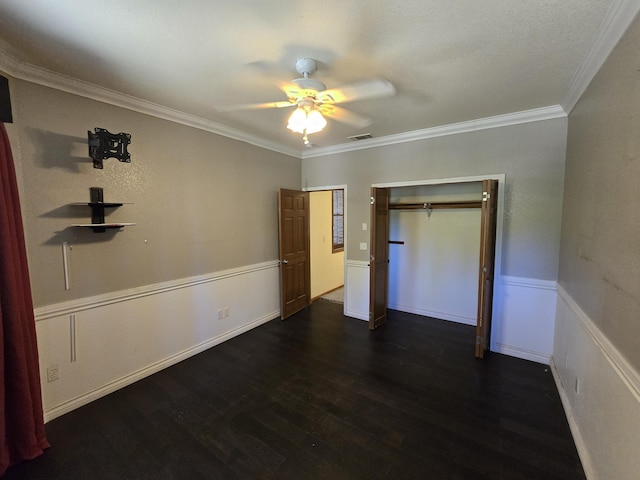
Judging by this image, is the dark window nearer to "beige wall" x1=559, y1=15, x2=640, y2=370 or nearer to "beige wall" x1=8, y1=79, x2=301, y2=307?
"beige wall" x1=8, y1=79, x2=301, y2=307

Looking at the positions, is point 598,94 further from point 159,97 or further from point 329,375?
point 159,97

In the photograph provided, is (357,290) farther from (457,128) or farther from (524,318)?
(457,128)

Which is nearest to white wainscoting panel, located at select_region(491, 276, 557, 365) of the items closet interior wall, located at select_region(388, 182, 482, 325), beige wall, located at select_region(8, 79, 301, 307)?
closet interior wall, located at select_region(388, 182, 482, 325)

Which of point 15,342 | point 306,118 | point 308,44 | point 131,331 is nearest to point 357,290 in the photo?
point 306,118

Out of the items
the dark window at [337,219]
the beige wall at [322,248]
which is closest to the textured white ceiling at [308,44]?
the beige wall at [322,248]

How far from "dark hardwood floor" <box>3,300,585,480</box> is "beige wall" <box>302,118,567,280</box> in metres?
1.16

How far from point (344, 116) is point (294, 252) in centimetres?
213

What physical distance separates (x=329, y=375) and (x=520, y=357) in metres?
2.12

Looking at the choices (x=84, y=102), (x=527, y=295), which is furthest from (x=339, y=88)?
(x=527, y=295)

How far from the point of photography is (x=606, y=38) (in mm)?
1505

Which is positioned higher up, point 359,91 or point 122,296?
point 359,91

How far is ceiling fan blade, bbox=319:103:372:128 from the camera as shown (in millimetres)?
2619

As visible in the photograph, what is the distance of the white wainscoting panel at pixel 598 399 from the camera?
3.89 ft

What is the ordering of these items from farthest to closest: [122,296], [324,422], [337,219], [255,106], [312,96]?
1. [337,219]
2. [255,106]
3. [122,296]
4. [312,96]
5. [324,422]
